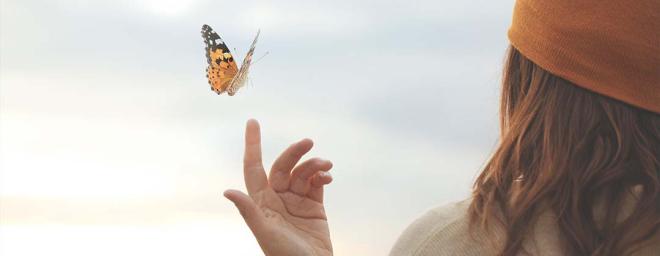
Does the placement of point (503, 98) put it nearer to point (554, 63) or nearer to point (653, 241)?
point (554, 63)

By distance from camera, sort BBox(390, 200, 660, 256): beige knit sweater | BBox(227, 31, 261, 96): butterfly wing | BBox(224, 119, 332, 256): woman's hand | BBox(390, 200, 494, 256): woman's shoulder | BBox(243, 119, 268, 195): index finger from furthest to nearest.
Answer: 1. BBox(227, 31, 261, 96): butterfly wing
2. BBox(243, 119, 268, 195): index finger
3. BBox(224, 119, 332, 256): woman's hand
4. BBox(390, 200, 494, 256): woman's shoulder
5. BBox(390, 200, 660, 256): beige knit sweater

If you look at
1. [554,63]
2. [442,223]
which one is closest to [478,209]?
[442,223]

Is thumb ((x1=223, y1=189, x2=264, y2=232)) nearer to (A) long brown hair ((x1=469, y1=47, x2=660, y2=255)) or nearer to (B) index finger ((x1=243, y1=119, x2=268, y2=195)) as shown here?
(B) index finger ((x1=243, y1=119, x2=268, y2=195))

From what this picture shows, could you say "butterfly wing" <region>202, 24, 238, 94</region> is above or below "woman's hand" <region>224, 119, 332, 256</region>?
above

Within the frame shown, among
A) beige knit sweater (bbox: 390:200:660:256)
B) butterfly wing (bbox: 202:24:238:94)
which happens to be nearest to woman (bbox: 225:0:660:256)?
beige knit sweater (bbox: 390:200:660:256)

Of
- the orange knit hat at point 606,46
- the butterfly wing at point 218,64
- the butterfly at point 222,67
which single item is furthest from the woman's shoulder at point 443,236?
the butterfly wing at point 218,64

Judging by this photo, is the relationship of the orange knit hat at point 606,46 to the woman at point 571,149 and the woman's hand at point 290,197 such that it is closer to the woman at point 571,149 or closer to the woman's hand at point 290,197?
the woman at point 571,149

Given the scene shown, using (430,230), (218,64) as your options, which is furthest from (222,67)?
(430,230)
